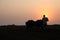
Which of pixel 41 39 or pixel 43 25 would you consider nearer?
pixel 41 39

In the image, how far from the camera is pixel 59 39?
16.3 metres

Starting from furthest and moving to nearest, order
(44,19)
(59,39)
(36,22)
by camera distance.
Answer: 1. (36,22)
2. (44,19)
3. (59,39)

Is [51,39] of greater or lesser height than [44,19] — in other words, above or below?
below

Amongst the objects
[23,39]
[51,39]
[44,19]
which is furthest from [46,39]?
[44,19]

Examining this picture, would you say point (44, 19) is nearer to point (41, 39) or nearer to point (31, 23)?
point (31, 23)

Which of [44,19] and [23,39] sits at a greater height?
[44,19]

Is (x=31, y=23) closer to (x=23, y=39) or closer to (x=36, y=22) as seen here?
(x=36, y=22)

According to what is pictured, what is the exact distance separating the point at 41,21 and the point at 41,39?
30.4 feet

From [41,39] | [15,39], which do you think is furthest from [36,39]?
[15,39]

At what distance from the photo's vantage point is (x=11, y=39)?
16.6 m

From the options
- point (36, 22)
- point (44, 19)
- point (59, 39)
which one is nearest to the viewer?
point (59, 39)

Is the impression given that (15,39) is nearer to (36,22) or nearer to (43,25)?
(43,25)

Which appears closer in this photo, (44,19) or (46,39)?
(46,39)

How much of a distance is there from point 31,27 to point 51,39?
11.2 metres
